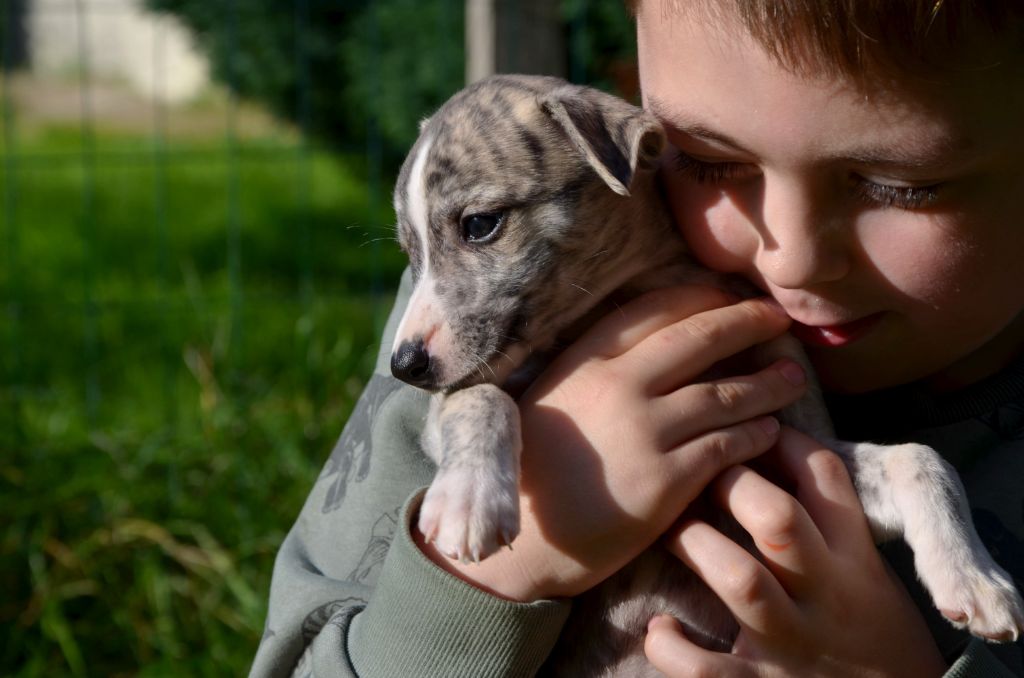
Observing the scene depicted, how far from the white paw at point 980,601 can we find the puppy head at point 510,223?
91 centimetres

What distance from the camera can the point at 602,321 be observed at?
2609mm

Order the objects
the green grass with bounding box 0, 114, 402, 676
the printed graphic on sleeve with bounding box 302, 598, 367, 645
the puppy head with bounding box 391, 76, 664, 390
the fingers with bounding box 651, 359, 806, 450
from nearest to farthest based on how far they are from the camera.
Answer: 1. the fingers with bounding box 651, 359, 806, 450
2. the puppy head with bounding box 391, 76, 664, 390
3. the printed graphic on sleeve with bounding box 302, 598, 367, 645
4. the green grass with bounding box 0, 114, 402, 676

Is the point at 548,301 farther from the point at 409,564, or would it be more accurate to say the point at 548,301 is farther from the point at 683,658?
the point at 683,658

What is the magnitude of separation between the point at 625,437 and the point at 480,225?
0.55 m

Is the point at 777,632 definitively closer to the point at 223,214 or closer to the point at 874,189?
the point at 874,189

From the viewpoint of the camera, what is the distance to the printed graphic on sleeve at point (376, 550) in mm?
2668

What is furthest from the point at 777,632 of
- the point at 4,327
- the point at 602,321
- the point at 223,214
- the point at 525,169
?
the point at 223,214

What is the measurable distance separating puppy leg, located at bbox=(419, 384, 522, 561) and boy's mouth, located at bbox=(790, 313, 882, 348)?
64 centimetres

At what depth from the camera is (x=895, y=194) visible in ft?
7.41

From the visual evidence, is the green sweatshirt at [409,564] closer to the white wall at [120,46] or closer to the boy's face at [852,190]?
the boy's face at [852,190]

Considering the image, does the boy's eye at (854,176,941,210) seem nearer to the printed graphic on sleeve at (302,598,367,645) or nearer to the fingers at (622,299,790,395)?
the fingers at (622,299,790,395)

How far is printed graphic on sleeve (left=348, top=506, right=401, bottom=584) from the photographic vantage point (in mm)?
2668

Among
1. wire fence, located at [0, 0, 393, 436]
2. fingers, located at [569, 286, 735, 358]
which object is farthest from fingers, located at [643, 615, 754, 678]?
→ wire fence, located at [0, 0, 393, 436]

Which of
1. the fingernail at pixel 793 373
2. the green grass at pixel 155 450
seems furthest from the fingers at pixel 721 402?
the green grass at pixel 155 450
